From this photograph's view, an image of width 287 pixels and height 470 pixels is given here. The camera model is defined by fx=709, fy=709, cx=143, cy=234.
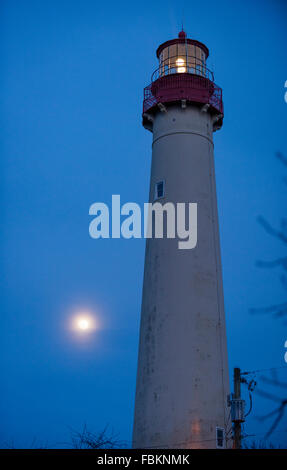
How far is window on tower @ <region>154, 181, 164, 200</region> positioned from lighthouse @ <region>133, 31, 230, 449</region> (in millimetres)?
43

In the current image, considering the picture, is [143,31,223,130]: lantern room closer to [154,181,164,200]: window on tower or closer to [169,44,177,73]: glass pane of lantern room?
[169,44,177,73]: glass pane of lantern room

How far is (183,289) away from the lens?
26.2m

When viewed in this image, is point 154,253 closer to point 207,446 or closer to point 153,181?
point 153,181

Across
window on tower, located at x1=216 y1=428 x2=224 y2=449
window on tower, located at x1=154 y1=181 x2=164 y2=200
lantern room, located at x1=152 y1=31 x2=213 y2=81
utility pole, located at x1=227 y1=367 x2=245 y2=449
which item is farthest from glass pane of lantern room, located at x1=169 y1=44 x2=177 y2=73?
window on tower, located at x1=216 y1=428 x2=224 y2=449

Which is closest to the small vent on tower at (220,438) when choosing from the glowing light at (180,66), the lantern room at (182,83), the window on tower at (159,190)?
the window on tower at (159,190)

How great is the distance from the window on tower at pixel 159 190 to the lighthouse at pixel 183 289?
0.14 ft

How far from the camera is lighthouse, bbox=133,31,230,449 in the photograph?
24750 mm

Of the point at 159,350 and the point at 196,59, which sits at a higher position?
the point at 196,59

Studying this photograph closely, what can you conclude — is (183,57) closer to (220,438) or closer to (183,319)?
(183,319)

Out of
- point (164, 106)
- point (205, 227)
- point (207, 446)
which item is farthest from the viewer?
point (164, 106)

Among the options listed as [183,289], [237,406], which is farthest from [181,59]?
[237,406]

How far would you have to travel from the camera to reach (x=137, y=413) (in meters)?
25.8
